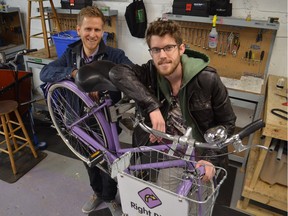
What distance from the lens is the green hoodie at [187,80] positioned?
1182 millimetres

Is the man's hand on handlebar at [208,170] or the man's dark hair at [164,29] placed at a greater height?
the man's dark hair at [164,29]

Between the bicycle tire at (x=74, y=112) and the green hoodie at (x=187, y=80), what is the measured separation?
42cm

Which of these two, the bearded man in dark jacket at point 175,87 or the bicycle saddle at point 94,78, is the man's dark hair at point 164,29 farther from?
the bicycle saddle at point 94,78

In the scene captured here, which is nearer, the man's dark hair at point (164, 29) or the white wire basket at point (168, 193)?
the white wire basket at point (168, 193)

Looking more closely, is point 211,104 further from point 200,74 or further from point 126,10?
point 126,10

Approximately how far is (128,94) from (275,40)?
172 cm

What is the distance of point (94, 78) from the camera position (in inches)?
48.8

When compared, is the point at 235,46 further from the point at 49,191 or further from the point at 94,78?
the point at 49,191

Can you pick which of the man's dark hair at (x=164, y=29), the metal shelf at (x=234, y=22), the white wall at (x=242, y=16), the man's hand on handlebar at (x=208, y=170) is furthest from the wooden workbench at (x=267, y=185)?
the man's dark hair at (x=164, y=29)

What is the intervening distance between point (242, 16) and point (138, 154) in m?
1.77

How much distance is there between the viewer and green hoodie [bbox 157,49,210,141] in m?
1.18

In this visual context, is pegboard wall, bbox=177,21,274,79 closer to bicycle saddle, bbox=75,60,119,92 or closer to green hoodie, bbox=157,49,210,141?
green hoodie, bbox=157,49,210,141

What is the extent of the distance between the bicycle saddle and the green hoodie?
269 millimetres

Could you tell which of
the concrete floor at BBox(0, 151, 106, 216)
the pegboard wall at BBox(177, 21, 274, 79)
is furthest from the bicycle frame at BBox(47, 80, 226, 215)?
the pegboard wall at BBox(177, 21, 274, 79)
